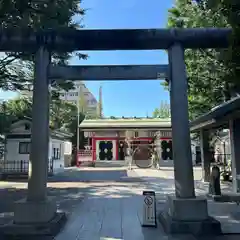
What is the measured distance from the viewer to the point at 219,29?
25.1 ft

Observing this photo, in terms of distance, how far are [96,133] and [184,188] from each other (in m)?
29.2

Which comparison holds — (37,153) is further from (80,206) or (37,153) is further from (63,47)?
(80,206)

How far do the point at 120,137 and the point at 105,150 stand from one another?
2.18 metres

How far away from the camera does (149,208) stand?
7.42 m

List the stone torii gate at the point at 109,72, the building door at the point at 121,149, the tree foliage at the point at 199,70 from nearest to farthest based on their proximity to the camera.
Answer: the stone torii gate at the point at 109,72
the tree foliage at the point at 199,70
the building door at the point at 121,149

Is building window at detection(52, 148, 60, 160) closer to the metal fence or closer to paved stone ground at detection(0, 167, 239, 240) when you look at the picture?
the metal fence

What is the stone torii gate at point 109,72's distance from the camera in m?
7.26

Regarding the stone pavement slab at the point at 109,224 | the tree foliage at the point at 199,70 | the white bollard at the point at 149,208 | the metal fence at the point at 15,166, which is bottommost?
the stone pavement slab at the point at 109,224

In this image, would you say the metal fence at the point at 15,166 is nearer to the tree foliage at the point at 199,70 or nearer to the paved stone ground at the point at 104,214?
the paved stone ground at the point at 104,214

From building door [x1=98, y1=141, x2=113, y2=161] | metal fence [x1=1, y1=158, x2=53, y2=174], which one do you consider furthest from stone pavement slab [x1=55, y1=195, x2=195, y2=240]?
building door [x1=98, y1=141, x2=113, y2=161]

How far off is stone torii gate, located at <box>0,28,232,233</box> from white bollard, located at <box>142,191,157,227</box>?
0.31m

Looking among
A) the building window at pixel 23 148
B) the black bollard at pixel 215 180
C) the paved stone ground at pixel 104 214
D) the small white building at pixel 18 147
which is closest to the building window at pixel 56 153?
the small white building at pixel 18 147

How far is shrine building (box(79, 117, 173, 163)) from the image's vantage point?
35.3 m

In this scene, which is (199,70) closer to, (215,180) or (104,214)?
(215,180)
